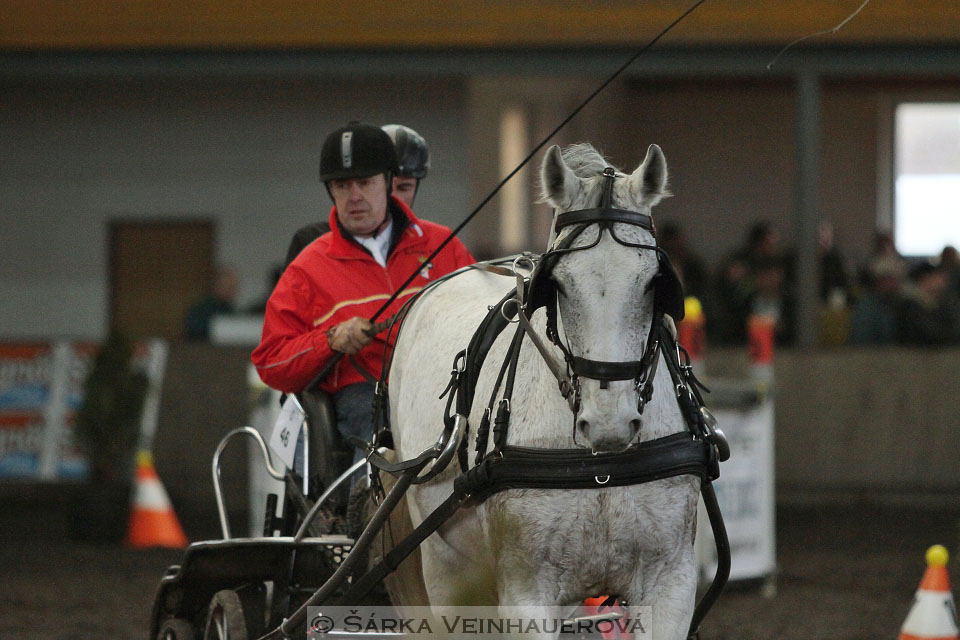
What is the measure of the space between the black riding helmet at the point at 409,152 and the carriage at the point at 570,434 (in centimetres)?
162

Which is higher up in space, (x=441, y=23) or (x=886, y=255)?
(x=441, y=23)

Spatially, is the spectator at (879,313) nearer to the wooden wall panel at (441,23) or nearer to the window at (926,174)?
the wooden wall panel at (441,23)

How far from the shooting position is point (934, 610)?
4.61m

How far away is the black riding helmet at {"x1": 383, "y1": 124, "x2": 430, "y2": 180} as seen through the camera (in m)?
5.38

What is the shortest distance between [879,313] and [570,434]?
8.27m

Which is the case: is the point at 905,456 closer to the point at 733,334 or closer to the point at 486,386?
the point at 733,334

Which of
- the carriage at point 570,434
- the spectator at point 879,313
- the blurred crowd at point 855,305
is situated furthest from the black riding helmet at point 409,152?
the spectator at point 879,313

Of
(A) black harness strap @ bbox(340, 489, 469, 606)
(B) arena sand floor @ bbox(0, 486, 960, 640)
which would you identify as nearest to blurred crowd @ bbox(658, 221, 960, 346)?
(B) arena sand floor @ bbox(0, 486, 960, 640)

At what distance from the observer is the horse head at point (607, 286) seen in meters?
2.87

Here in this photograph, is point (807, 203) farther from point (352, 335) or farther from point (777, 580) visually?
point (352, 335)

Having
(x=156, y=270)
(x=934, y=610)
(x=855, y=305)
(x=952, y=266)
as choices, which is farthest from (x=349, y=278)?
(x=156, y=270)

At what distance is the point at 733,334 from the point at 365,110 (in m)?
4.65

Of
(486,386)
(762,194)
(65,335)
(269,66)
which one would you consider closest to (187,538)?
(269,66)

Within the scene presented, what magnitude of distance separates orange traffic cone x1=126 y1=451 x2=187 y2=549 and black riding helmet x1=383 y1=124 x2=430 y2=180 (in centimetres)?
391
